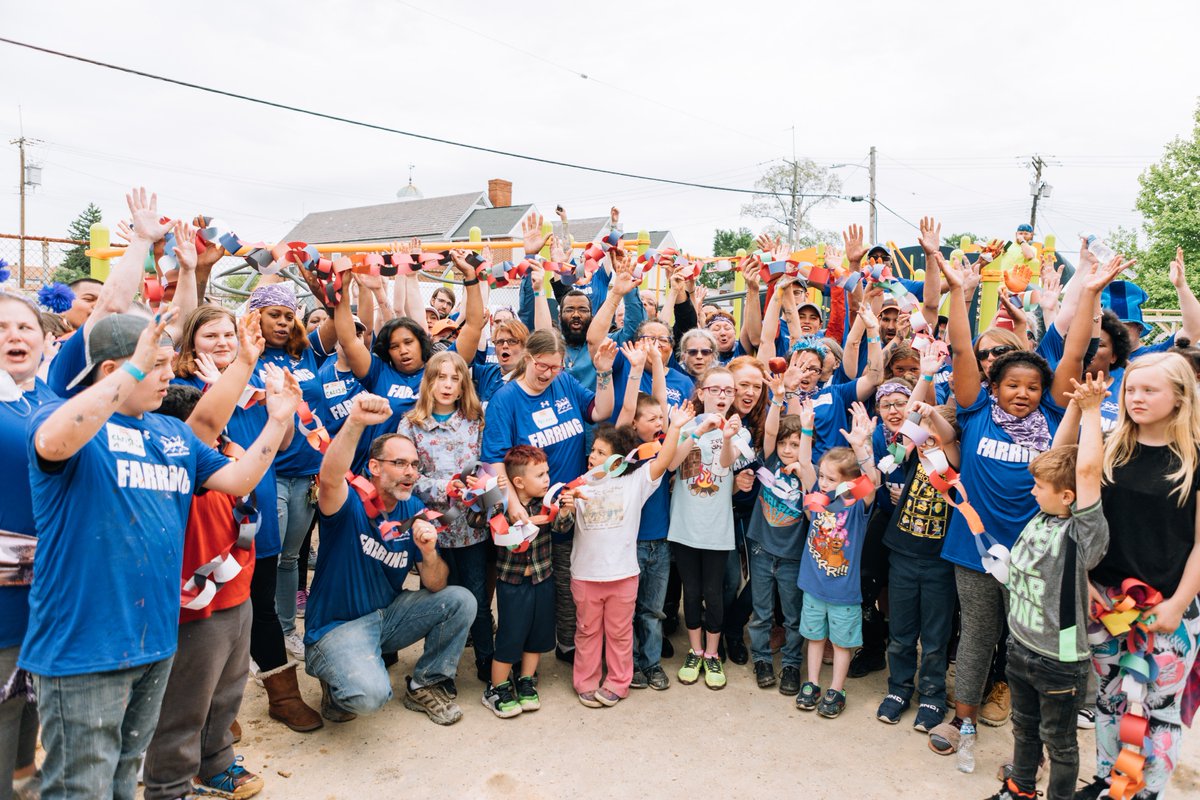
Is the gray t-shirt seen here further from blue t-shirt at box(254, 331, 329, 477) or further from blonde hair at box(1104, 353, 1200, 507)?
blue t-shirt at box(254, 331, 329, 477)

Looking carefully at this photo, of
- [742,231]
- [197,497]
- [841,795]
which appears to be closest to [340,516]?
[197,497]

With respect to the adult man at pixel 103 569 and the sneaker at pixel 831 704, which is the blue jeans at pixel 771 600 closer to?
the sneaker at pixel 831 704

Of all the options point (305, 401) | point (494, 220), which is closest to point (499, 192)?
point (494, 220)

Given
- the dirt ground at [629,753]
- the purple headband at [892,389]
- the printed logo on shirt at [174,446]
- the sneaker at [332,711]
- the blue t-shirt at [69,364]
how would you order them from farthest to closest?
1. the purple headband at [892,389]
2. the sneaker at [332,711]
3. the dirt ground at [629,753]
4. the blue t-shirt at [69,364]
5. the printed logo on shirt at [174,446]

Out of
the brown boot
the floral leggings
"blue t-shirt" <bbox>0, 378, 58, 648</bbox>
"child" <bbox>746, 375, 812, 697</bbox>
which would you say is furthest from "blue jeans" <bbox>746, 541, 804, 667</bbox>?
"blue t-shirt" <bbox>0, 378, 58, 648</bbox>

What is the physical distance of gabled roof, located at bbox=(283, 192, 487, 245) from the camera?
33.3m

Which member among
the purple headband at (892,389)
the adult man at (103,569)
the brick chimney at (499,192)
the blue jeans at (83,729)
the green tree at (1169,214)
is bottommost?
→ the blue jeans at (83,729)

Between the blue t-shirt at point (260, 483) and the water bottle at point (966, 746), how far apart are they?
3343 millimetres

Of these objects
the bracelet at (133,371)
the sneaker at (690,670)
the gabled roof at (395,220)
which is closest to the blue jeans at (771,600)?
the sneaker at (690,670)

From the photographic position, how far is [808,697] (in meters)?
3.91

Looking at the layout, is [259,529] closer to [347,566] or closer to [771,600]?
[347,566]

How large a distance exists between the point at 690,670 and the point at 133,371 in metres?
3.24

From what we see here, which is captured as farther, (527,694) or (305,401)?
(305,401)

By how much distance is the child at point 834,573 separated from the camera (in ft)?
12.8
